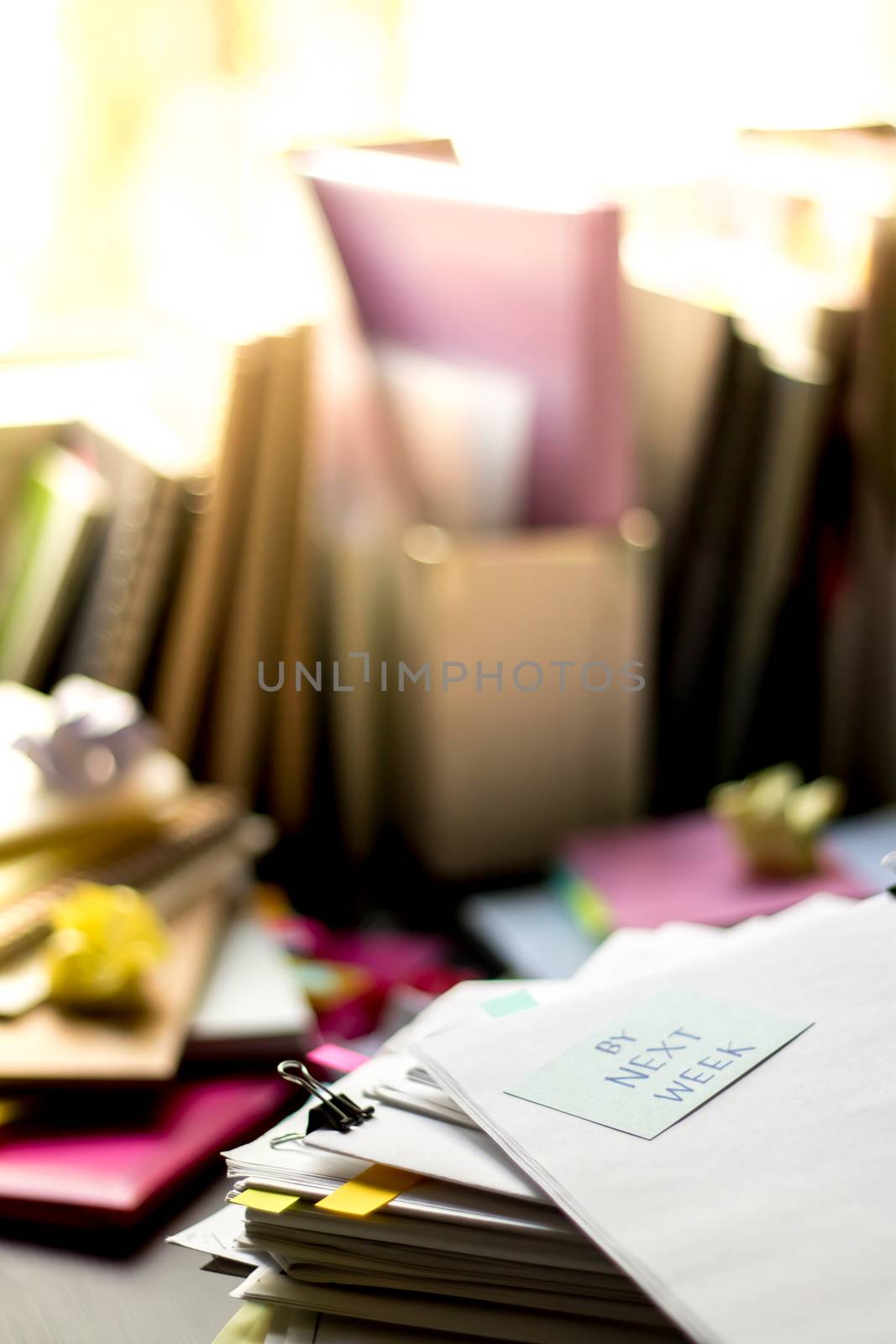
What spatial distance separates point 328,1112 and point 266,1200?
1.6 inches

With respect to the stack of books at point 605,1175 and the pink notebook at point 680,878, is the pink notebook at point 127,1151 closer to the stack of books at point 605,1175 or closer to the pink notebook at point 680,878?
the stack of books at point 605,1175

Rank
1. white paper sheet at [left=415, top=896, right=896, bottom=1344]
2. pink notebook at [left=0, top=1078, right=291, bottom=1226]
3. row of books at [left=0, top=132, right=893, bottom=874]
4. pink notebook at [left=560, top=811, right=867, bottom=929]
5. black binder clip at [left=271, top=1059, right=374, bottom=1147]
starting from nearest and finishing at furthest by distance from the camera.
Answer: white paper sheet at [left=415, top=896, right=896, bottom=1344] < black binder clip at [left=271, top=1059, right=374, bottom=1147] < pink notebook at [left=0, top=1078, right=291, bottom=1226] < pink notebook at [left=560, top=811, right=867, bottom=929] < row of books at [left=0, top=132, right=893, bottom=874]

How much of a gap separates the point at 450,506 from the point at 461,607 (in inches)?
4.5

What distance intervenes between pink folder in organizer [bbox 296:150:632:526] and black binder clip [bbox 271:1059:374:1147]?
69 cm

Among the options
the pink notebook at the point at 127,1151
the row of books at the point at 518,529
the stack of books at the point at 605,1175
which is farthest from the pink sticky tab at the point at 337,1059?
the row of books at the point at 518,529

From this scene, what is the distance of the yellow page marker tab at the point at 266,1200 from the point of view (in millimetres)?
496

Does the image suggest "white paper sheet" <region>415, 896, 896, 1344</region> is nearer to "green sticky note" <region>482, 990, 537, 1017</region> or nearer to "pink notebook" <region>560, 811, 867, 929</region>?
"green sticky note" <region>482, 990, 537, 1017</region>

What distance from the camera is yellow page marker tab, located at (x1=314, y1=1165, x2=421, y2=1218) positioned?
484 mm

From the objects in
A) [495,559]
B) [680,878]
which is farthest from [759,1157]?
[495,559]

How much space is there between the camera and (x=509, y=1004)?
593mm

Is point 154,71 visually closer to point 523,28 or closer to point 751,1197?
point 523,28

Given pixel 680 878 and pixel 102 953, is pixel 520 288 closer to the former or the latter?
pixel 680 878

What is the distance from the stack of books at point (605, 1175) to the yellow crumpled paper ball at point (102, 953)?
9.1 inches

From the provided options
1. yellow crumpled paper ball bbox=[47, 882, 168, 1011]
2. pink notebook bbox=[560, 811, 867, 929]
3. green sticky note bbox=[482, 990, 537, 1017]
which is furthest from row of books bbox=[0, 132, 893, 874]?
green sticky note bbox=[482, 990, 537, 1017]
